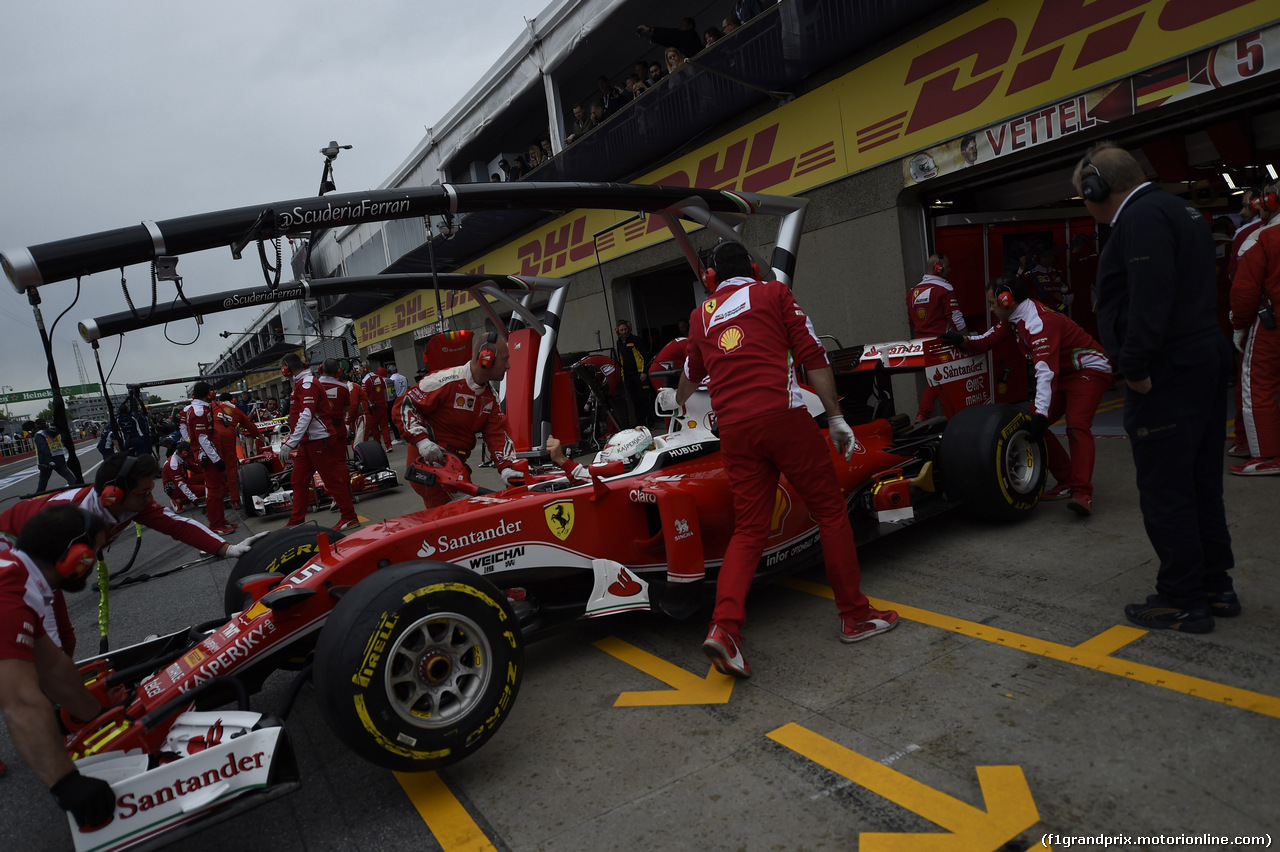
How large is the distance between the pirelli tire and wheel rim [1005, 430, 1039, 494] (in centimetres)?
337

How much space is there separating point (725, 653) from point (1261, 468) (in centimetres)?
450

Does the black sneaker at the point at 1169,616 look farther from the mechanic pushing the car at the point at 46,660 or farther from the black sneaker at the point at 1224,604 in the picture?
the mechanic pushing the car at the point at 46,660

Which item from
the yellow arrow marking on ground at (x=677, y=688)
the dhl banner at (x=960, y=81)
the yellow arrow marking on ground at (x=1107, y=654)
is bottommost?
the yellow arrow marking on ground at (x=677, y=688)

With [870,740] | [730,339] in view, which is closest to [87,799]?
[870,740]

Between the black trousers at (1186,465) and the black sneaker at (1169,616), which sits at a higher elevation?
the black trousers at (1186,465)

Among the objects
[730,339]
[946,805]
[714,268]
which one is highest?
[714,268]

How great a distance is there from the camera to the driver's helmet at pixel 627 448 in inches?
170

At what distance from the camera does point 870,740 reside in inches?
101

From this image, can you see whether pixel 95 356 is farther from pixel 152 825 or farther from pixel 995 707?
pixel 995 707

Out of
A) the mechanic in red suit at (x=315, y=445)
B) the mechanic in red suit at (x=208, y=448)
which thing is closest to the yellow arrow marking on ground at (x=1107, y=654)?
the mechanic in red suit at (x=315, y=445)

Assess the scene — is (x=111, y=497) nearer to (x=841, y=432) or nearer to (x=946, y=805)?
(x=841, y=432)

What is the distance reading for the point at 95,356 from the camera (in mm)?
4172

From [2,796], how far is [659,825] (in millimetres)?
2847

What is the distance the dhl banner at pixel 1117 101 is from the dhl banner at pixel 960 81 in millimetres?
81
